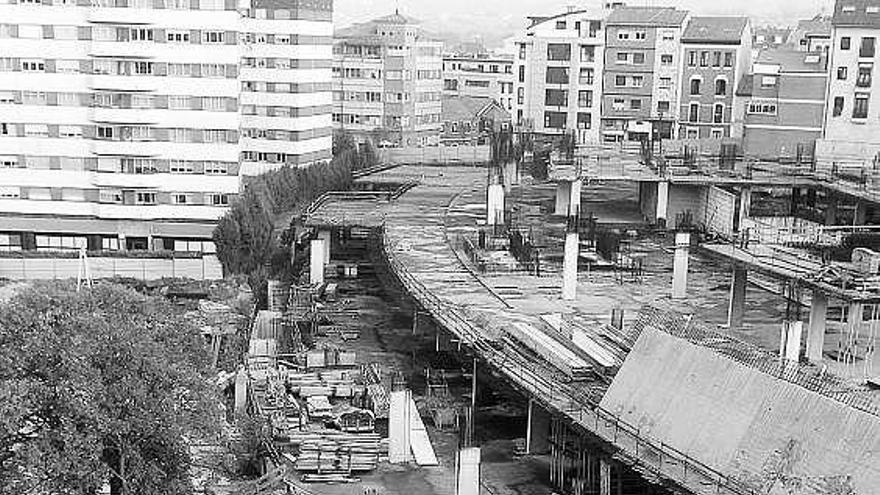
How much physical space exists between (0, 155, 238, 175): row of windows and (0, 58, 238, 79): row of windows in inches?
125

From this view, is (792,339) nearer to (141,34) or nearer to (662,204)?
(662,204)

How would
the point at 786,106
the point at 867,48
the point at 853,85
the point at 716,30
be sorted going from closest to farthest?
1. the point at 867,48
2. the point at 853,85
3. the point at 786,106
4. the point at 716,30

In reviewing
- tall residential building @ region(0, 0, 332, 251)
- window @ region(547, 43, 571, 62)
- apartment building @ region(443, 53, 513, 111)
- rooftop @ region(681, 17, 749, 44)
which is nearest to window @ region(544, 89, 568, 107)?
window @ region(547, 43, 571, 62)

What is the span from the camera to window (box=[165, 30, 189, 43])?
40.5 m

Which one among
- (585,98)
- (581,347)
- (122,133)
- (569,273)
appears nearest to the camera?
(581,347)

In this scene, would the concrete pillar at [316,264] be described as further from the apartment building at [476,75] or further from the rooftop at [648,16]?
the apartment building at [476,75]

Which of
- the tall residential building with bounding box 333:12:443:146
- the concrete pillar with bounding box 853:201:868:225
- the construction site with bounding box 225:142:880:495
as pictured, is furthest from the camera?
the tall residential building with bounding box 333:12:443:146

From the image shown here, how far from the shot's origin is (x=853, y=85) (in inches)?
1660

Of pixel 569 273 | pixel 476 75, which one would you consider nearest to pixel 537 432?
pixel 569 273

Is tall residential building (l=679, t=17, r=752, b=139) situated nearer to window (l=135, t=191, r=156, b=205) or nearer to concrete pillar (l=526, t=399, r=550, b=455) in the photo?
window (l=135, t=191, r=156, b=205)

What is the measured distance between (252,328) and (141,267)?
11643mm

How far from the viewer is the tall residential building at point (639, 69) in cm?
5641

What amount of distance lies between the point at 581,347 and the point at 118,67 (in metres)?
→ 24.9

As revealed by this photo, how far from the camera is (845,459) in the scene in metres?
15.0
